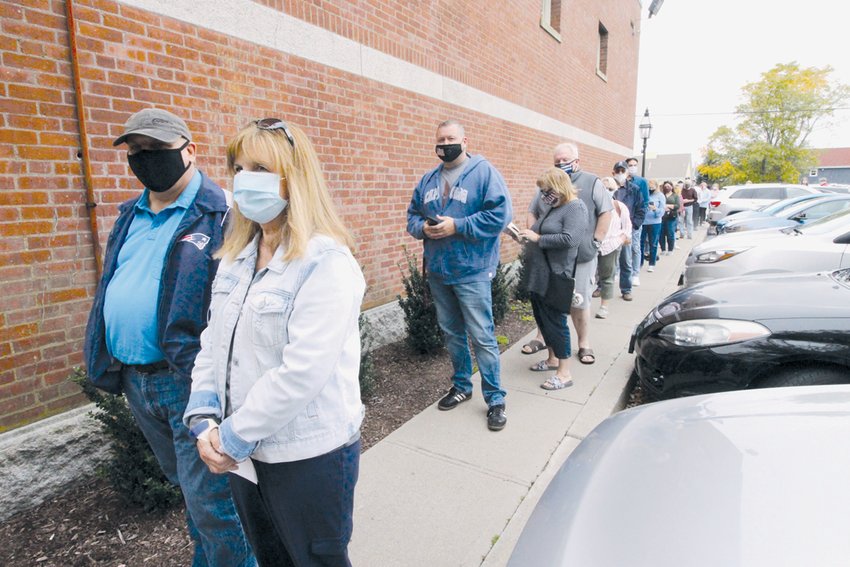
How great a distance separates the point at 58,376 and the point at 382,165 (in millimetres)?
3734

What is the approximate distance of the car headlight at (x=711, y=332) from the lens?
337 cm

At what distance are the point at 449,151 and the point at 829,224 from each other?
5536mm

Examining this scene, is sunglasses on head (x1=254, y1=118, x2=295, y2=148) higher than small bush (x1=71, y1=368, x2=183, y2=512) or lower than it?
higher

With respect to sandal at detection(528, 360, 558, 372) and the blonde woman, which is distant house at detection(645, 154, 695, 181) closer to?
sandal at detection(528, 360, 558, 372)

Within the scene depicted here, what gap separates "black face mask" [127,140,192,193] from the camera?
205 cm

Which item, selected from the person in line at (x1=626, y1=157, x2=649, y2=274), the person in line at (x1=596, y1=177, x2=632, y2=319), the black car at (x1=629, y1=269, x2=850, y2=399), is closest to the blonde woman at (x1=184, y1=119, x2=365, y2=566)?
the black car at (x1=629, y1=269, x2=850, y2=399)

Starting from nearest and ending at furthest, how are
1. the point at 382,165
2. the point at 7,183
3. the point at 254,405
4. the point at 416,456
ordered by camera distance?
the point at 254,405, the point at 7,183, the point at 416,456, the point at 382,165

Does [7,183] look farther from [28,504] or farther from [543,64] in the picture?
[543,64]

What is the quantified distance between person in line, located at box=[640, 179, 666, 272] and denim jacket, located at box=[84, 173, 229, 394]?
29.1ft

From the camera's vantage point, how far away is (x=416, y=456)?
3.39 m

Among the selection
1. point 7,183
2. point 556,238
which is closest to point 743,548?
point 556,238

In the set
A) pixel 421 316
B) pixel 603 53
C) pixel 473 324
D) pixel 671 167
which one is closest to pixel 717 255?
pixel 421 316

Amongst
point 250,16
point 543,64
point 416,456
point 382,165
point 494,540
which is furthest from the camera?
point 543,64

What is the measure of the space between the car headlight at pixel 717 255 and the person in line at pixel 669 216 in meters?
5.49
